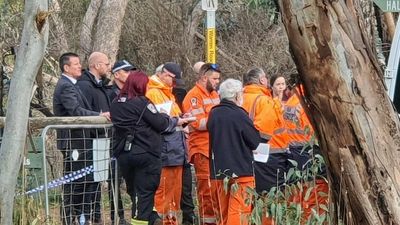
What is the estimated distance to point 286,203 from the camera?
240 inches

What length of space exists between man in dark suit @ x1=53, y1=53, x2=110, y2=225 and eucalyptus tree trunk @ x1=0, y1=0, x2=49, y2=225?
2911 mm

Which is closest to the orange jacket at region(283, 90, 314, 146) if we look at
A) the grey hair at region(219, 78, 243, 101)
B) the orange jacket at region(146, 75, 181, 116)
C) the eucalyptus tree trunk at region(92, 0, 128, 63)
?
the grey hair at region(219, 78, 243, 101)

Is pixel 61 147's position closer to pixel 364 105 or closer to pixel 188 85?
pixel 364 105

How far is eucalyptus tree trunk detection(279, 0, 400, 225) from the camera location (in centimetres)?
460

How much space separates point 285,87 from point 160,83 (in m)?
1.48

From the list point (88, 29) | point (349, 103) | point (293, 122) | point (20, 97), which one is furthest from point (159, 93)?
point (88, 29)

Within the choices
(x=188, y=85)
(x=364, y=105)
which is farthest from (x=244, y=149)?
(x=188, y=85)

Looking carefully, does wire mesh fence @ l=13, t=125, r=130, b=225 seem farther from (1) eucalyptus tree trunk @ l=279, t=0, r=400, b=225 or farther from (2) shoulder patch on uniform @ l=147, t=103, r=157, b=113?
(1) eucalyptus tree trunk @ l=279, t=0, r=400, b=225

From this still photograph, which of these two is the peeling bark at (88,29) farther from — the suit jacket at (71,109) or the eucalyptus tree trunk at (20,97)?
the eucalyptus tree trunk at (20,97)

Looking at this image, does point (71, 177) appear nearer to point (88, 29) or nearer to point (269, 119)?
point (269, 119)

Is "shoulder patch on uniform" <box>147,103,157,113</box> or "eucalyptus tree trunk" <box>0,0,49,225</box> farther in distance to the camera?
"shoulder patch on uniform" <box>147,103,157,113</box>

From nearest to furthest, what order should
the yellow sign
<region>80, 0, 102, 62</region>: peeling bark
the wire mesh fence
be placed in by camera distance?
the wire mesh fence, the yellow sign, <region>80, 0, 102, 62</region>: peeling bark

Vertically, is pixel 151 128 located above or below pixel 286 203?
above

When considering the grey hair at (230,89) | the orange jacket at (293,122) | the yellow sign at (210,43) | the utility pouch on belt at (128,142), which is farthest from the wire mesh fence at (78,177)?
the orange jacket at (293,122)
